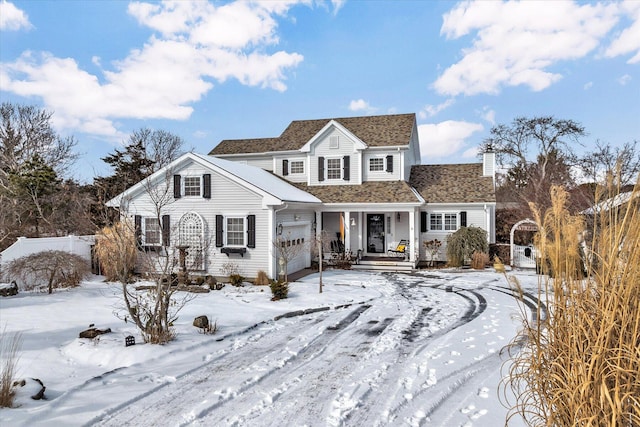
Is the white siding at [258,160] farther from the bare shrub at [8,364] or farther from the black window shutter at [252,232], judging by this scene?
the bare shrub at [8,364]

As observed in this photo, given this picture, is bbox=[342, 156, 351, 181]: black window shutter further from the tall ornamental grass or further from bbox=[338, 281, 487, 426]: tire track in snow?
the tall ornamental grass

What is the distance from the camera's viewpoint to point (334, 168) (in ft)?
62.8

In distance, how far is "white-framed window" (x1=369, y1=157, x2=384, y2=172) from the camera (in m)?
18.9

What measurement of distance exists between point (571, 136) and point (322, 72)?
912 inches

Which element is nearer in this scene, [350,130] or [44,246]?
[44,246]

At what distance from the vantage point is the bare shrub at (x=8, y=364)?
443cm

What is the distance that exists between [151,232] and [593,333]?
49.1ft

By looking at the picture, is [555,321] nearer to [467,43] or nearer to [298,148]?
[467,43]

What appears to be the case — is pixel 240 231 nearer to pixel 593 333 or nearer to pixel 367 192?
pixel 367 192

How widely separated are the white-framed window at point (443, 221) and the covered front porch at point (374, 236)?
940 millimetres

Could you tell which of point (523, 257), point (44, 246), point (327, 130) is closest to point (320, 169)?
point (327, 130)

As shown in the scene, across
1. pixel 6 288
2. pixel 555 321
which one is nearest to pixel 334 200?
pixel 6 288

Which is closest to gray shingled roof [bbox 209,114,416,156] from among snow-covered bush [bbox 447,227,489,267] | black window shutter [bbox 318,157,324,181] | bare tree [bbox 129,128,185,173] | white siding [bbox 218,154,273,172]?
white siding [bbox 218,154,273,172]

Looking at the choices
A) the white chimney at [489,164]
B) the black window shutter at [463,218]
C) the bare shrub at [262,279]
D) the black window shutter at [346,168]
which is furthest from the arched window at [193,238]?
the white chimney at [489,164]
